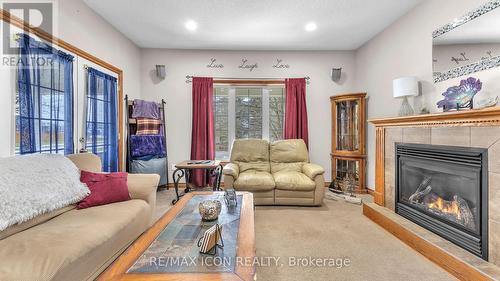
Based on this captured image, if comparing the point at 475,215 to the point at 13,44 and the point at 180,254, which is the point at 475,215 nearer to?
the point at 180,254

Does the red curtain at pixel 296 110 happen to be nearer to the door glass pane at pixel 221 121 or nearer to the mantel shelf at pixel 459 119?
the door glass pane at pixel 221 121

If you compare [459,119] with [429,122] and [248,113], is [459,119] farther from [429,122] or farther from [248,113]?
[248,113]

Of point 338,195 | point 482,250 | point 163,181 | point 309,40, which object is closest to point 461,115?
point 482,250

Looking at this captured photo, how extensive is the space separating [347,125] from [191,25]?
3.05m

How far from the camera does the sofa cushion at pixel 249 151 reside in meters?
3.94

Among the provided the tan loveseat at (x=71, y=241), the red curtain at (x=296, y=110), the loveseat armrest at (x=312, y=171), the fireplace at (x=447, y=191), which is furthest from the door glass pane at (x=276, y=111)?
the tan loveseat at (x=71, y=241)

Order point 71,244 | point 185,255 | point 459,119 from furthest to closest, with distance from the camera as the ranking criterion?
point 459,119
point 71,244
point 185,255

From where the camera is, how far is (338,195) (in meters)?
3.85

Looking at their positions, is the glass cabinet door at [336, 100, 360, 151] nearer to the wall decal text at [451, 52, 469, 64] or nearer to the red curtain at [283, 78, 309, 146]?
the red curtain at [283, 78, 309, 146]

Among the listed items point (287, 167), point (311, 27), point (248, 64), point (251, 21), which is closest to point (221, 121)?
point (248, 64)

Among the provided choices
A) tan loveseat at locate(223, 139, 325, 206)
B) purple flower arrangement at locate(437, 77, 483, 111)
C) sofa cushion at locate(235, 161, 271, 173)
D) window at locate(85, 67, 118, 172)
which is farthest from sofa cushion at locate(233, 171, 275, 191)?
purple flower arrangement at locate(437, 77, 483, 111)

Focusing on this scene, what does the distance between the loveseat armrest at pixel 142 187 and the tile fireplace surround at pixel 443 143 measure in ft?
8.20

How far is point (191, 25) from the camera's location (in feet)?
11.3

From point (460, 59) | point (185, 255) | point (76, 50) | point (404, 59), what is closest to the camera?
point (185, 255)
